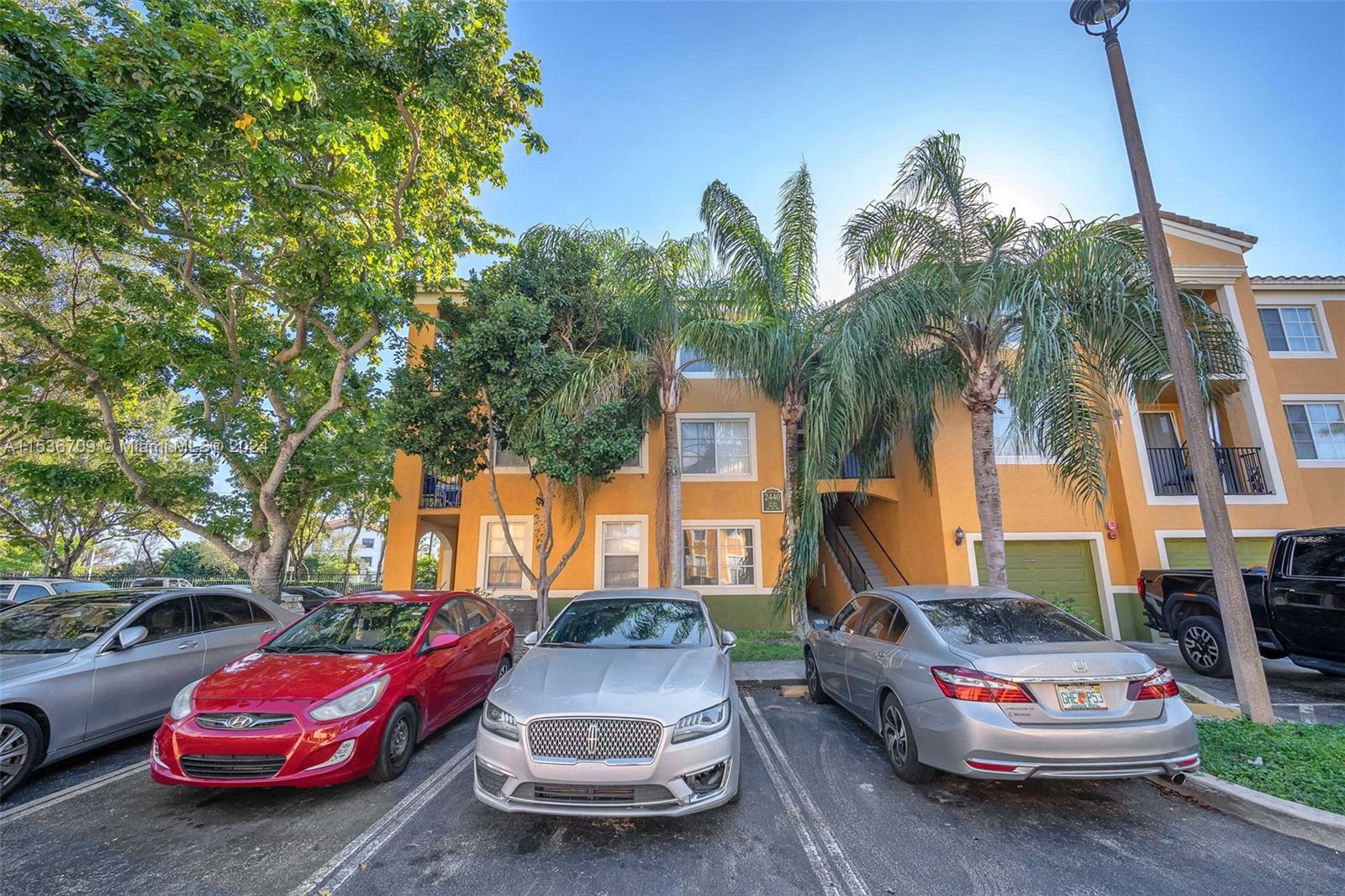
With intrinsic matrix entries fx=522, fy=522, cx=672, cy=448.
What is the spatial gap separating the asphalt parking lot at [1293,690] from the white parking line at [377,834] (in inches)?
335

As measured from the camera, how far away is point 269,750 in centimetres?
374

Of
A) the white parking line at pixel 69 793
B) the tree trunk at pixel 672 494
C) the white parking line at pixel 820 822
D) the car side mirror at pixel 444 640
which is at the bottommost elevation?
the white parking line at pixel 820 822

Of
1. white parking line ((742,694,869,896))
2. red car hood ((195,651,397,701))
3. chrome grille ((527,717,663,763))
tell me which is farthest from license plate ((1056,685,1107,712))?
red car hood ((195,651,397,701))

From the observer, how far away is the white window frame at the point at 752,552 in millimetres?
12609

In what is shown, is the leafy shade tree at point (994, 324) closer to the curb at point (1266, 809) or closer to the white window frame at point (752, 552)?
the curb at point (1266, 809)

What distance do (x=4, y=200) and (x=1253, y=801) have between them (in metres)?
16.5

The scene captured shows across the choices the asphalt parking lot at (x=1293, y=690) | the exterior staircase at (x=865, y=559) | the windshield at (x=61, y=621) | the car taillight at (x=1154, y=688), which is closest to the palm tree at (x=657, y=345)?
the exterior staircase at (x=865, y=559)

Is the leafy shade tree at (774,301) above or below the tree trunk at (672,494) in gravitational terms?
above

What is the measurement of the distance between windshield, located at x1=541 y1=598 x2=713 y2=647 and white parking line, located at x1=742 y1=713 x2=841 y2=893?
1.27 metres

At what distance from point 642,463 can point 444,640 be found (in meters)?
8.18

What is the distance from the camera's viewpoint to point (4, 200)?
26.8 feet

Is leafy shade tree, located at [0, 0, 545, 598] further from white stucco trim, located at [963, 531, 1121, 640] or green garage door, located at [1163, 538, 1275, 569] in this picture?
green garage door, located at [1163, 538, 1275, 569]

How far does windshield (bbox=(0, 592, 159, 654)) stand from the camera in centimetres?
477

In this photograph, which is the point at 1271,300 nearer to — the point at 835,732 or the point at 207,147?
the point at 835,732
